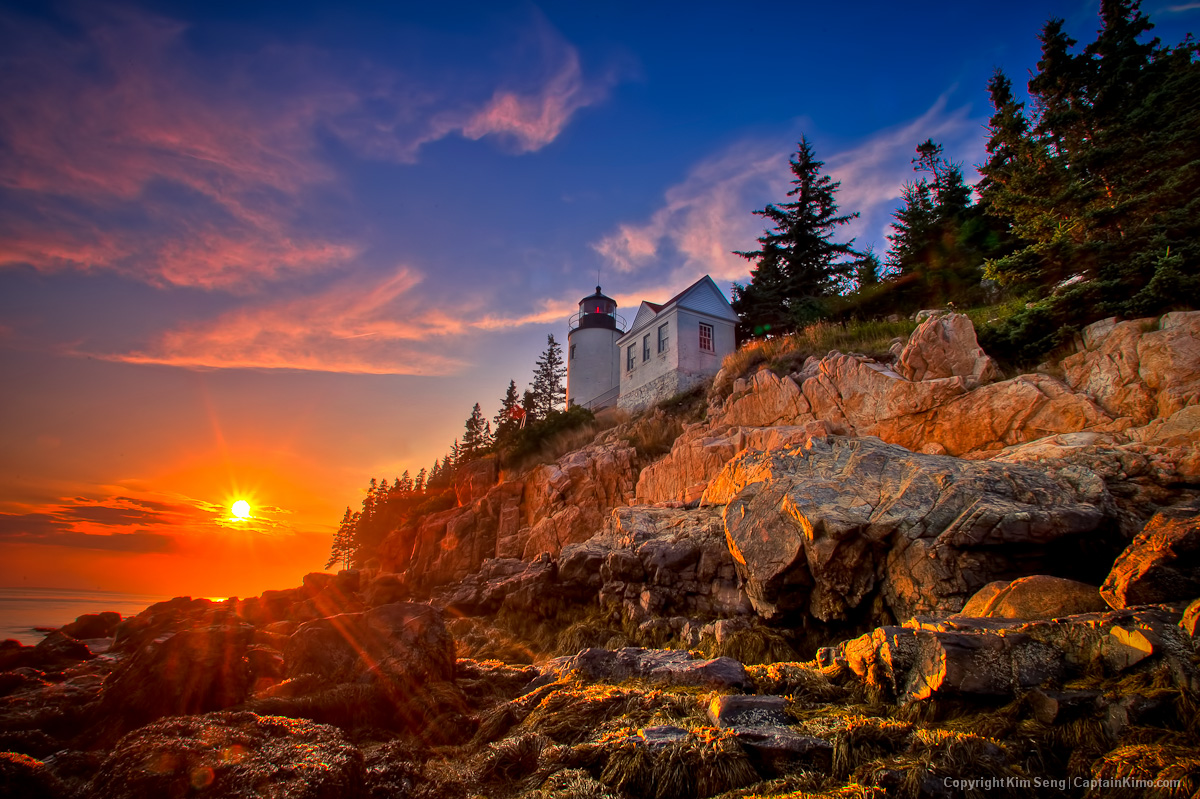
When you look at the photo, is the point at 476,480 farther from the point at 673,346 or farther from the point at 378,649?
the point at 378,649

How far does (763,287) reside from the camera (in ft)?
107

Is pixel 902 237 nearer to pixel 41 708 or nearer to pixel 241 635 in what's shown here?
pixel 241 635

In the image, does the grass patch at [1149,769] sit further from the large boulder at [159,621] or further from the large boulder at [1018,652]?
the large boulder at [159,621]

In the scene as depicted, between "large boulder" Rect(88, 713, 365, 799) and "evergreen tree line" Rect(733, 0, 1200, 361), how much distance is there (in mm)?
16396

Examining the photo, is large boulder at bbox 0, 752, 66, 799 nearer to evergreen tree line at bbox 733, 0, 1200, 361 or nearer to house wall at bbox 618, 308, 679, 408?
evergreen tree line at bbox 733, 0, 1200, 361

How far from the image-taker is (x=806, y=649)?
25.2 ft

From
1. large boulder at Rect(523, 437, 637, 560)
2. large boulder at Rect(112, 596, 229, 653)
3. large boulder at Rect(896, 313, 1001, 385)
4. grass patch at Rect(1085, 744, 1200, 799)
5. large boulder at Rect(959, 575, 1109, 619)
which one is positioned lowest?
large boulder at Rect(112, 596, 229, 653)

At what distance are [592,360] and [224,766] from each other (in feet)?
120

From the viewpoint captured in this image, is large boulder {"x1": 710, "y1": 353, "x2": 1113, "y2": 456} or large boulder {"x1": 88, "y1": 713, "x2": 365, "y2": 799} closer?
large boulder {"x1": 88, "y1": 713, "x2": 365, "y2": 799}

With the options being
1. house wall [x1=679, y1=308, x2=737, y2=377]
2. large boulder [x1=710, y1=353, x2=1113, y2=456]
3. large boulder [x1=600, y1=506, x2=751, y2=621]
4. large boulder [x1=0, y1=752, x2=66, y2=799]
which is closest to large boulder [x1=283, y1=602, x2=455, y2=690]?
large boulder [x1=0, y1=752, x2=66, y2=799]

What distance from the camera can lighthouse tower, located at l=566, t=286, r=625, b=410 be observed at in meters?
39.6

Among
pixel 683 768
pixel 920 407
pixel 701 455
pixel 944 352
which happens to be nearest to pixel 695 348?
pixel 701 455

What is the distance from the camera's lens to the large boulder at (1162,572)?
4863 mm

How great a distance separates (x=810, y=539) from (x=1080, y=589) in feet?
9.98
